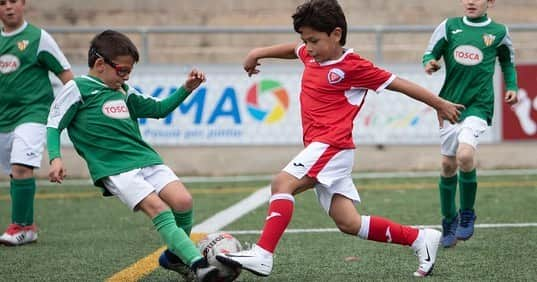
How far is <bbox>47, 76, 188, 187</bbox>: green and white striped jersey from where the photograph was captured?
229 inches

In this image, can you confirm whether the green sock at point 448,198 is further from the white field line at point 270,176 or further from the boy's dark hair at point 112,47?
the white field line at point 270,176

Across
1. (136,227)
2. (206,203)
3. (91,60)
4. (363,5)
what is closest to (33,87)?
(136,227)

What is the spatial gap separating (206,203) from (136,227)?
1.70 m

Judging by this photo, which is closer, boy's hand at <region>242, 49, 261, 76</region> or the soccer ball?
the soccer ball

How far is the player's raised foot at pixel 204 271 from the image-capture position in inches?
214

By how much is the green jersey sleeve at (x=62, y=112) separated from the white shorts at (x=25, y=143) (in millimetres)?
2023

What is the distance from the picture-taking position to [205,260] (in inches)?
220

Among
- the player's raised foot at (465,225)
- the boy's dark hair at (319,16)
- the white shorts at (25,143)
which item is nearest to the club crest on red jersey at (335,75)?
the boy's dark hair at (319,16)

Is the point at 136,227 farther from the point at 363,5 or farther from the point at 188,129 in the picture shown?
the point at 363,5

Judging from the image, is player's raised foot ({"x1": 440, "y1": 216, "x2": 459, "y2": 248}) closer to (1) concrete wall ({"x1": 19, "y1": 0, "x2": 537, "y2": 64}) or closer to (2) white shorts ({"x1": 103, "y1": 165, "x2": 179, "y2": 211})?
(2) white shorts ({"x1": 103, "y1": 165, "x2": 179, "y2": 211})

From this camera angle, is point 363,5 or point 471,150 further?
point 363,5

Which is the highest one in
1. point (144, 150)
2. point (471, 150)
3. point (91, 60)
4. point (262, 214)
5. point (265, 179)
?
point (91, 60)

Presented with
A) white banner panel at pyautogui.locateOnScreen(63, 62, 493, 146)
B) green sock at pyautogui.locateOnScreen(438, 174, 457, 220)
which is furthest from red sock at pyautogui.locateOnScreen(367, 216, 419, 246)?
white banner panel at pyautogui.locateOnScreen(63, 62, 493, 146)

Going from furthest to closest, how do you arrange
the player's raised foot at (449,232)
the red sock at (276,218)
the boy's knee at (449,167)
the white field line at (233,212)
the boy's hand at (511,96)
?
the white field line at (233,212)
the boy's knee at (449,167)
the boy's hand at (511,96)
the player's raised foot at (449,232)
the red sock at (276,218)
